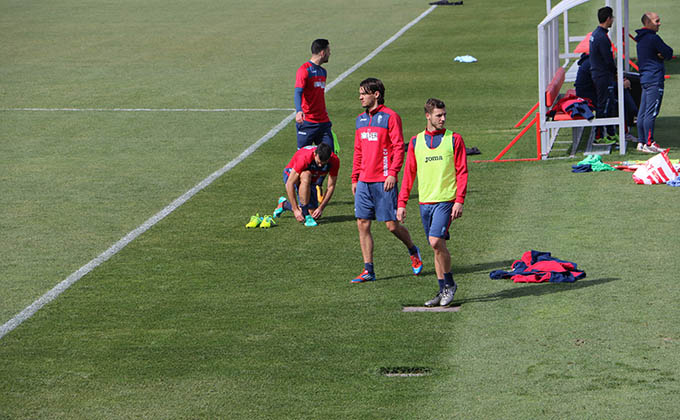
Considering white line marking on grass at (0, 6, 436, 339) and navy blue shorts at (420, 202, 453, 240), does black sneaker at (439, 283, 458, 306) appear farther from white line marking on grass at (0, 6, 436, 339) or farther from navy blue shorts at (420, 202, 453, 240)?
white line marking on grass at (0, 6, 436, 339)

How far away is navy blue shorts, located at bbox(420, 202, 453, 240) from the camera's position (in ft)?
31.6

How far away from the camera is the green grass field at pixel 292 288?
788 cm

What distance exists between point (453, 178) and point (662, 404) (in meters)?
3.13

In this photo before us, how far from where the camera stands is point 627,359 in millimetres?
8273

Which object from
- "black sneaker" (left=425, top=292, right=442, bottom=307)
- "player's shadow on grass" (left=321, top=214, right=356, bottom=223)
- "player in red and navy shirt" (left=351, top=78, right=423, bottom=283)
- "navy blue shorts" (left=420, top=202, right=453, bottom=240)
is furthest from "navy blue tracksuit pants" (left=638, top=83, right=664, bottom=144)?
"black sneaker" (left=425, top=292, right=442, bottom=307)

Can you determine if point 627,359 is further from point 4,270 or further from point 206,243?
point 4,270

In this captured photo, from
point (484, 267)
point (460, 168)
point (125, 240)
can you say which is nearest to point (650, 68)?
point (484, 267)

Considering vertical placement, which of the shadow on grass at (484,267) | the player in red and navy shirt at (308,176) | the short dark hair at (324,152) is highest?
the short dark hair at (324,152)

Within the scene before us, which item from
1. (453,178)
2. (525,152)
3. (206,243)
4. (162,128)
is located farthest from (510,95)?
(453,178)

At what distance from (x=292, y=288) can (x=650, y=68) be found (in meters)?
8.70

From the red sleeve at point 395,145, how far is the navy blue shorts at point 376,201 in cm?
19

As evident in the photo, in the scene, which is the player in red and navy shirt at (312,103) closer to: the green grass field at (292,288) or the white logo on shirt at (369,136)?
the green grass field at (292,288)

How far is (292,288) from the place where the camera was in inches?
421

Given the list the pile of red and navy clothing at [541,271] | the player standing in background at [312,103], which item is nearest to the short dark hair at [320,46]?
the player standing in background at [312,103]
